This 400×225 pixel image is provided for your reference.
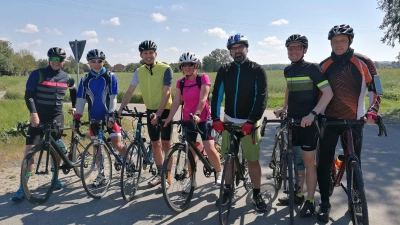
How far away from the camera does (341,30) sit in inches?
134

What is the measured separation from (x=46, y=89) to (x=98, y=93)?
0.74 meters

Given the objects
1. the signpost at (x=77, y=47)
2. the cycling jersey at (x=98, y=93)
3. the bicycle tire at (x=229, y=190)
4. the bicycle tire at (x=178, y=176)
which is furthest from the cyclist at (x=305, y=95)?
the signpost at (x=77, y=47)

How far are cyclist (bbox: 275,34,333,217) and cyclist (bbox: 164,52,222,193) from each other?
45.0 inches

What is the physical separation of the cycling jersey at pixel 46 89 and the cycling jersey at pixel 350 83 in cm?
371

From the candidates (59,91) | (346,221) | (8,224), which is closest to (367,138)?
(346,221)

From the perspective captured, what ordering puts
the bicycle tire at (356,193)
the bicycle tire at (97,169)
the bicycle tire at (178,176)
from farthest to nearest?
the bicycle tire at (97,169)
the bicycle tire at (178,176)
the bicycle tire at (356,193)

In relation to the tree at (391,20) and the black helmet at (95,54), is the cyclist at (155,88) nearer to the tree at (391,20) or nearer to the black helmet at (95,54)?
the black helmet at (95,54)

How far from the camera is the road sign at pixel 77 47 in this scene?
8883mm

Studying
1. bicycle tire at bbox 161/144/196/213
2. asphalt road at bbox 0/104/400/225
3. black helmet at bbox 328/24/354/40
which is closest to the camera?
black helmet at bbox 328/24/354/40

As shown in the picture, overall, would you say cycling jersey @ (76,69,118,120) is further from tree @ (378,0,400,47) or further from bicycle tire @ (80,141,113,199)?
tree @ (378,0,400,47)

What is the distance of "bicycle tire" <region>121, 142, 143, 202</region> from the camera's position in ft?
14.0

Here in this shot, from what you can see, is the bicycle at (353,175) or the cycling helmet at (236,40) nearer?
the bicycle at (353,175)

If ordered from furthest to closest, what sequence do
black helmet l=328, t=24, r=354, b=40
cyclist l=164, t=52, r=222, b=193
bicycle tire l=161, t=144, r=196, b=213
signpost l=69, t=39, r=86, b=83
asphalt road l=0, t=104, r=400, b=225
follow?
1. signpost l=69, t=39, r=86, b=83
2. cyclist l=164, t=52, r=222, b=193
3. bicycle tire l=161, t=144, r=196, b=213
4. asphalt road l=0, t=104, r=400, b=225
5. black helmet l=328, t=24, r=354, b=40

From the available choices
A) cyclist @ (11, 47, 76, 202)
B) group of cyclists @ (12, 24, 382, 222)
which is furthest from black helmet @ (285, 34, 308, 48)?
cyclist @ (11, 47, 76, 202)
